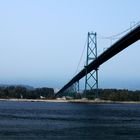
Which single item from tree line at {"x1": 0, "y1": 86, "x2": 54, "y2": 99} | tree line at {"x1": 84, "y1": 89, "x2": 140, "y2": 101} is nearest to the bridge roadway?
tree line at {"x1": 84, "y1": 89, "x2": 140, "y2": 101}

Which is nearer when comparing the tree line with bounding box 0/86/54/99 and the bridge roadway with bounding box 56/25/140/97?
the bridge roadway with bounding box 56/25/140/97

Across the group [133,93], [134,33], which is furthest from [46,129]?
[133,93]

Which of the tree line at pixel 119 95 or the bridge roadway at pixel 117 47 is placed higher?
the bridge roadway at pixel 117 47

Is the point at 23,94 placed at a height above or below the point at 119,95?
above

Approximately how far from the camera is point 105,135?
36.1m

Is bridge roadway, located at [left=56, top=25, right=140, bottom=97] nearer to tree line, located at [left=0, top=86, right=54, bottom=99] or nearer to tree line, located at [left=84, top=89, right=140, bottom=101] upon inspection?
tree line, located at [left=84, top=89, right=140, bottom=101]

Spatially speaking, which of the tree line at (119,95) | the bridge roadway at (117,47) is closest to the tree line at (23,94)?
the tree line at (119,95)

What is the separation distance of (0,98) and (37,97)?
32.6 ft

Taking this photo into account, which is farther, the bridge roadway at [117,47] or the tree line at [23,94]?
the tree line at [23,94]

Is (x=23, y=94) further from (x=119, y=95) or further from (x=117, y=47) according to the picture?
(x=117, y=47)

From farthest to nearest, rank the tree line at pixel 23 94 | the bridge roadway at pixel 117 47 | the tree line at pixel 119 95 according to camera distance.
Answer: the tree line at pixel 23 94 < the tree line at pixel 119 95 < the bridge roadway at pixel 117 47

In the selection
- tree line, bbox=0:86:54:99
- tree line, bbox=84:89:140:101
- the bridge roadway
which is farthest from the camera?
tree line, bbox=0:86:54:99

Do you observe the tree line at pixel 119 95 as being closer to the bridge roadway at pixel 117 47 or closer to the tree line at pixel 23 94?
the tree line at pixel 23 94

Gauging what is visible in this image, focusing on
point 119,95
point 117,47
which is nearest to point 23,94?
point 119,95
